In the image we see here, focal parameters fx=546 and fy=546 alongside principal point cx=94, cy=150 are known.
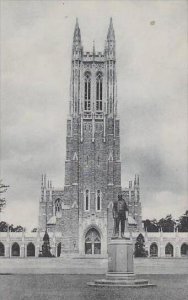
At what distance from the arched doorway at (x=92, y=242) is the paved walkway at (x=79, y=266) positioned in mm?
29480

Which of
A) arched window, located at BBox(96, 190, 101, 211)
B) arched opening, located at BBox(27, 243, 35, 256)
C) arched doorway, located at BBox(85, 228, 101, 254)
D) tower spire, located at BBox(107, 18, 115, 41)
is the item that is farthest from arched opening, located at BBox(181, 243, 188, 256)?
tower spire, located at BBox(107, 18, 115, 41)

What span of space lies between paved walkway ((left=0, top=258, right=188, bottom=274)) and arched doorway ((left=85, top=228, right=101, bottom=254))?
29.5 meters

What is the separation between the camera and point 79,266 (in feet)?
137

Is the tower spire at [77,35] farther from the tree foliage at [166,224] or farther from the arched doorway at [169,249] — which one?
the tree foliage at [166,224]

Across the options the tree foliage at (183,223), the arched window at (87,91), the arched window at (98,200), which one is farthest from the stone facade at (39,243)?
the tree foliage at (183,223)

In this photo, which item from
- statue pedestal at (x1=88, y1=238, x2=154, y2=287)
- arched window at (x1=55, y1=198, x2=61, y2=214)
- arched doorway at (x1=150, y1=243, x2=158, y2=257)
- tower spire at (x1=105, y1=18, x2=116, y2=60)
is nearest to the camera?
A: statue pedestal at (x1=88, y1=238, x2=154, y2=287)

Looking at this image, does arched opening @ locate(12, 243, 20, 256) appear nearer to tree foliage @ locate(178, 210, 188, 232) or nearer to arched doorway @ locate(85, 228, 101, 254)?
arched doorway @ locate(85, 228, 101, 254)

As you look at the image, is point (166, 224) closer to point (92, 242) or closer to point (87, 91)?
point (92, 242)

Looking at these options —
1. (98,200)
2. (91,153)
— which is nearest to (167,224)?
(98,200)

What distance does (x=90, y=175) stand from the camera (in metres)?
75.0

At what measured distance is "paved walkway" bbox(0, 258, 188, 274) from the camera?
128ft

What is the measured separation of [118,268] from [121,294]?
16.2 ft

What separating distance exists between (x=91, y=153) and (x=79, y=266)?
3533 centimetres

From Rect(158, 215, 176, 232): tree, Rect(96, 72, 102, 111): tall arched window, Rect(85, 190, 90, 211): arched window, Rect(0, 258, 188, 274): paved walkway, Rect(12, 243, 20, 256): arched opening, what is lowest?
Rect(12, 243, 20, 256): arched opening
